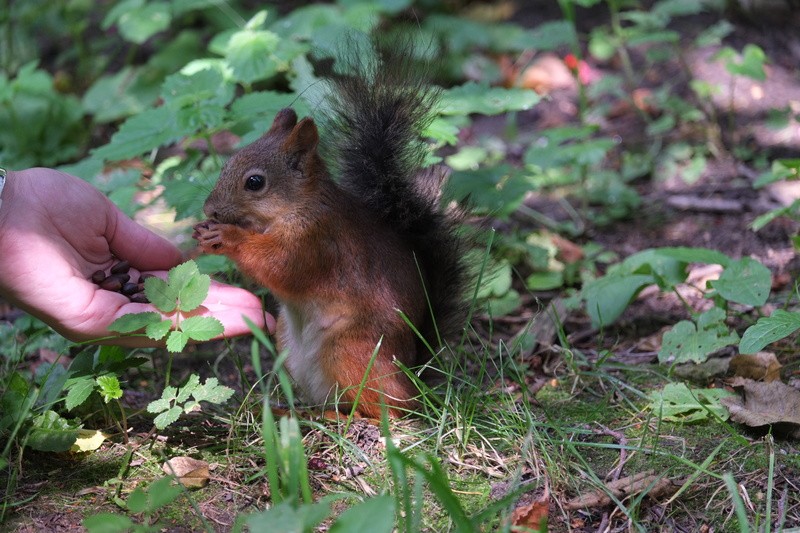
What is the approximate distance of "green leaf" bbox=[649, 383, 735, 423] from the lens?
2.22m

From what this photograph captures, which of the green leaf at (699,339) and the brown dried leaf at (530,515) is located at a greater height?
the brown dried leaf at (530,515)

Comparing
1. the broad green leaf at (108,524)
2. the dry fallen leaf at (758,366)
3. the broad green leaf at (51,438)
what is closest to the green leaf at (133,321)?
the broad green leaf at (51,438)

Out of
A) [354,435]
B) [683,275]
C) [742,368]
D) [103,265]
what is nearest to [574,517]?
[354,435]

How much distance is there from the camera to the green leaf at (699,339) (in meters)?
2.39

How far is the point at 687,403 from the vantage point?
224 centimetres

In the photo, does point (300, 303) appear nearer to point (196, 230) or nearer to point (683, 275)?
point (196, 230)

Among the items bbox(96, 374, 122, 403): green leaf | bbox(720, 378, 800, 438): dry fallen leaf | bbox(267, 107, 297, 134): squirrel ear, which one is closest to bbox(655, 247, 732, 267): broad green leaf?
bbox(720, 378, 800, 438): dry fallen leaf

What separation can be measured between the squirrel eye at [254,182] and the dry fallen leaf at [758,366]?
142 centimetres

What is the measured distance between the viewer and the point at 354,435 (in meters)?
2.22

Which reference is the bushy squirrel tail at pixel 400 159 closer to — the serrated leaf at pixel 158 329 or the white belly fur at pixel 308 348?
the white belly fur at pixel 308 348

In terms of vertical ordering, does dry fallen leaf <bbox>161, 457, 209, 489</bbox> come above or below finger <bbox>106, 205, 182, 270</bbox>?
below

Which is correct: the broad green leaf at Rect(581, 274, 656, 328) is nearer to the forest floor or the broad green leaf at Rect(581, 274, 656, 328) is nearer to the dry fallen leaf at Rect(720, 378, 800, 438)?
the forest floor

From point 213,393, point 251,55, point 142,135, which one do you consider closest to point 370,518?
point 213,393

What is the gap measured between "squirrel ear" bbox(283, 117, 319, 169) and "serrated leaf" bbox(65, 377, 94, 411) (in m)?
0.81
